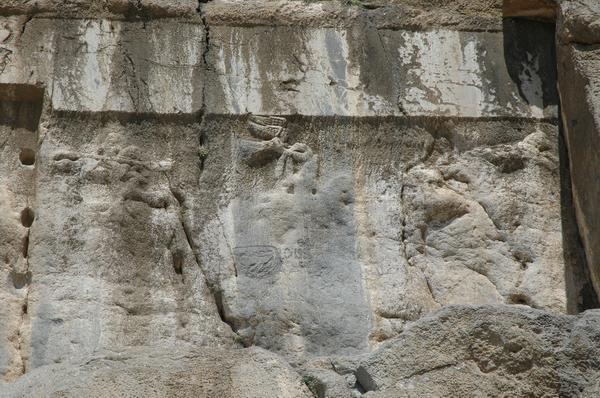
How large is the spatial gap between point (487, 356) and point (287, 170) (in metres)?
1.98

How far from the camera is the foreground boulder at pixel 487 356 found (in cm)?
686

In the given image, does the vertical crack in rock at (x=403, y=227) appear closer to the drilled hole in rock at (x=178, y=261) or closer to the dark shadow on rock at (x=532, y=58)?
the dark shadow on rock at (x=532, y=58)

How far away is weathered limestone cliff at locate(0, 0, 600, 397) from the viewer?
807cm

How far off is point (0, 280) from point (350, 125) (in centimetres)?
202

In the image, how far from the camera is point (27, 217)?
8.36 metres

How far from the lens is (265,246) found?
8250 mm

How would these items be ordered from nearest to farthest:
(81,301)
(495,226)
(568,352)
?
(568,352), (81,301), (495,226)

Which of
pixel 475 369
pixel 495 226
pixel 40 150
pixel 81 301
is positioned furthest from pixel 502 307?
pixel 40 150

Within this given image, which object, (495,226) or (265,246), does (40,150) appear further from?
(495,226)

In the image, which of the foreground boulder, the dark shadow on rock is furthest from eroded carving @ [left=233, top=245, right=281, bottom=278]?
the dark shadow on rock

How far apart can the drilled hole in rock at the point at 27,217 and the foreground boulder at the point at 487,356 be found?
7.34 ft

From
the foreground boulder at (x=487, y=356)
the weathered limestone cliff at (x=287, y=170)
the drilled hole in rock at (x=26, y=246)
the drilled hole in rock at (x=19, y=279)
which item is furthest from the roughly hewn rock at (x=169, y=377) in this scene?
the drilled hole in rock at (x=26, y=246)

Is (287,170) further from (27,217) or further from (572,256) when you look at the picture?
(572,256)

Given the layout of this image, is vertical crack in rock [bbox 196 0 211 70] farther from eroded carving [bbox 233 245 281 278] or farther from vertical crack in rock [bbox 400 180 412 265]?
vertical crack in rock [bbox 400 180 412 265]
